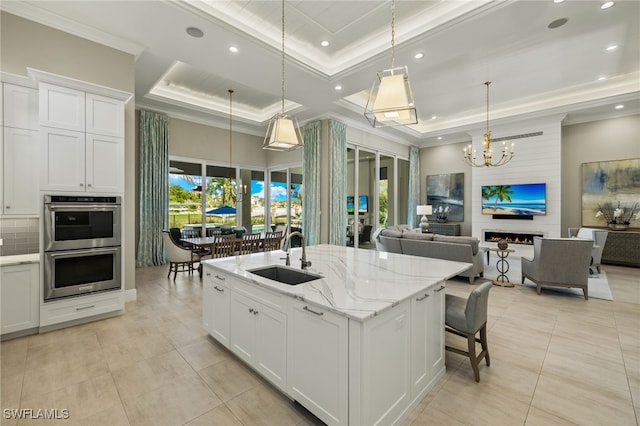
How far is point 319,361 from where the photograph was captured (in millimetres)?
1631

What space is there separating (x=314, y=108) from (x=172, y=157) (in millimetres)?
3618

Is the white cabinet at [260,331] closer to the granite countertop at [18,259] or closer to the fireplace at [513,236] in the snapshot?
the granite countertop at [18,259]

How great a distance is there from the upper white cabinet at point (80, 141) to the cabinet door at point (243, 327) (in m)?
2.28

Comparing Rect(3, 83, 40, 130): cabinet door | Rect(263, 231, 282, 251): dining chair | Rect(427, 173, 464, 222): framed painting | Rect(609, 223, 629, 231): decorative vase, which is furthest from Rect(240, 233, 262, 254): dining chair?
Rect(609, 223, 629, 231): decorative vase

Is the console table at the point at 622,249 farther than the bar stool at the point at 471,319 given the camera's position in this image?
Yes

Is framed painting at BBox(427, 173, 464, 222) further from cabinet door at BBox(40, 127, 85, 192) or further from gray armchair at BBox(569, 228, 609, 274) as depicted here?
cabinet door at BBox(40, 127, 85, 192)

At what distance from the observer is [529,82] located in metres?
5.50

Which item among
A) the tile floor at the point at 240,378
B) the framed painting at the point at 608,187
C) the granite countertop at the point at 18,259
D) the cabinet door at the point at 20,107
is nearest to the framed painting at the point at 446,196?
the framed painting at the point at 608,187

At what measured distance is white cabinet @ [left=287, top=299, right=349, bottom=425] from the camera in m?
1.50

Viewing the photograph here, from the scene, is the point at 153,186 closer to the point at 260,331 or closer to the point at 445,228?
the point at 260,331

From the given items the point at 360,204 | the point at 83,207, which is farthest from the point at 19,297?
the point at 360,204

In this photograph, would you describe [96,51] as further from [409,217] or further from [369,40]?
[409,217]

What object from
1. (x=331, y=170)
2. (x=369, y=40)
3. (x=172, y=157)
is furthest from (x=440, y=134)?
(x=172, y=157)

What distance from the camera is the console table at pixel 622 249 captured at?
19.1 feet
